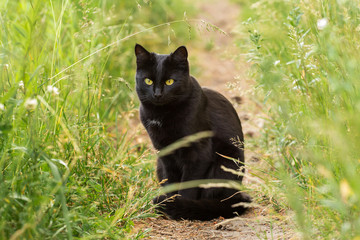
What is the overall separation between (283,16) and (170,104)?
1.64 meters

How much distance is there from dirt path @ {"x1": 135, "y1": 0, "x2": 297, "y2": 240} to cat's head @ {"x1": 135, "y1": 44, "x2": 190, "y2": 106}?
10.8 inches

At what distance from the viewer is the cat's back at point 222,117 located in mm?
3182

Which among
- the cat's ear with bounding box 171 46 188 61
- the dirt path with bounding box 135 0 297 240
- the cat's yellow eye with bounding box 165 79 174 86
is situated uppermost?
the cat's ear with bounding box 171 46 188 61

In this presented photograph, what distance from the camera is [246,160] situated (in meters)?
3.72

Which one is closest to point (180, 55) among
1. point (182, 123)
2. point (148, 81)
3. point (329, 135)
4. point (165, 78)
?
point (165, 78)

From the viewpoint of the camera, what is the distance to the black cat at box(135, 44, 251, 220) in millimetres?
3004

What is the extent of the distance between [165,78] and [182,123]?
351mm

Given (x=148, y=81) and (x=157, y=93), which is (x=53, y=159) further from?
(x=148, y=81)

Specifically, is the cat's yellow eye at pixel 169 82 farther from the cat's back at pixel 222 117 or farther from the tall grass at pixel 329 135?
the tall grass at pixel 329 135

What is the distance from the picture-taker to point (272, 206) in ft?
8.69

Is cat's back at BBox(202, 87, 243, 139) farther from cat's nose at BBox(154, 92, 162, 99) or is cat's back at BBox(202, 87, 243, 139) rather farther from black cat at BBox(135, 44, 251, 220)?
cat's nose at BBox(154, 92, 162, 99)

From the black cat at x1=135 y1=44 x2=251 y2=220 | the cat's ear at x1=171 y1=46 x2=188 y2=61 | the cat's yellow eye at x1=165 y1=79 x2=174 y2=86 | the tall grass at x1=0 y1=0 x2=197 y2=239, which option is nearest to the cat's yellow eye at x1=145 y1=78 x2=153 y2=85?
the black cat at x1=135 y1=44 x2=251 y2=220

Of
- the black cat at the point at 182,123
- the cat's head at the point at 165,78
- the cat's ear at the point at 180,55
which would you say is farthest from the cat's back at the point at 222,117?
the cat's ear at the point at 180,55

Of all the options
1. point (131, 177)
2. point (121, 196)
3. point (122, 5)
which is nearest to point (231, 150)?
point (131, 177)
